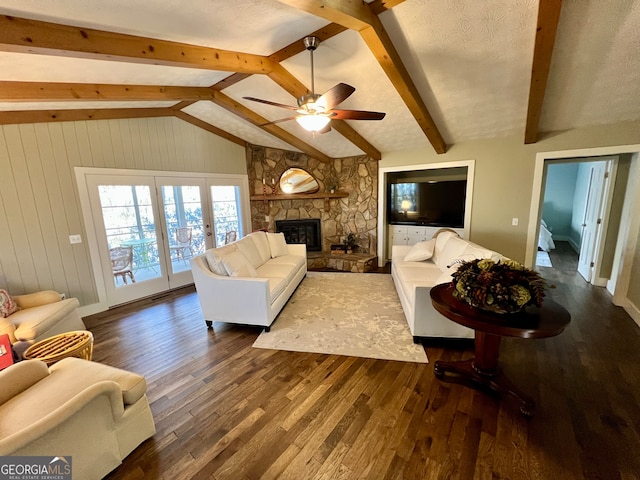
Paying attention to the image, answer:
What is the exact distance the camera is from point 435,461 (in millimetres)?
1517

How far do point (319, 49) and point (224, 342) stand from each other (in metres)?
3.37

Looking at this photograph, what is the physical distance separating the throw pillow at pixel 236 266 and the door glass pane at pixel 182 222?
2029 millimetres

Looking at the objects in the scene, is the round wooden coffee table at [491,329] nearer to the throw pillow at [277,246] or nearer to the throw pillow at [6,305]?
the throw pillow at [277,246]

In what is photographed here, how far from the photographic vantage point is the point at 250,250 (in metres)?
3.98

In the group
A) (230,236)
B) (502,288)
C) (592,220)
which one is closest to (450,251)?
(502,288)

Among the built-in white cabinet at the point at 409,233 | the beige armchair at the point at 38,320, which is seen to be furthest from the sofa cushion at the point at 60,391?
the built-in white cabinet at the point at 409,233

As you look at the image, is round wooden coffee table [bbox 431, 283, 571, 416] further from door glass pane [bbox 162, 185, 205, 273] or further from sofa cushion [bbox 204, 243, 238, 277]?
door glass pane [bbox 162, 185, 205, 273]

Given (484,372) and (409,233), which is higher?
(409,233)

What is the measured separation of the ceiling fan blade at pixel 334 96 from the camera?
87.0 inches

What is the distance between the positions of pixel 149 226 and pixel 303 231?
10.3ft

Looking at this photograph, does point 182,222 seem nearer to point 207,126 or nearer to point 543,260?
point 207,126

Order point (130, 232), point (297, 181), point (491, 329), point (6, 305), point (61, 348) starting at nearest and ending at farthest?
point (491, 329) → point (61, 348) → point (6, 305) → point (130, 232) → point (297, 181)

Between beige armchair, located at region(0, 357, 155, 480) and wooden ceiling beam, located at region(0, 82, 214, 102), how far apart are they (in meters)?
2.58

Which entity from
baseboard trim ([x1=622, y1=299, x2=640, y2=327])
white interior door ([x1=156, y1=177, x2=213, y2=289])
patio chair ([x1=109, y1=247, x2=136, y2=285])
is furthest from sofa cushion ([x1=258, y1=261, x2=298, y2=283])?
baseboard trim ([x1=622, y1=299, x2=640, y2=327])
